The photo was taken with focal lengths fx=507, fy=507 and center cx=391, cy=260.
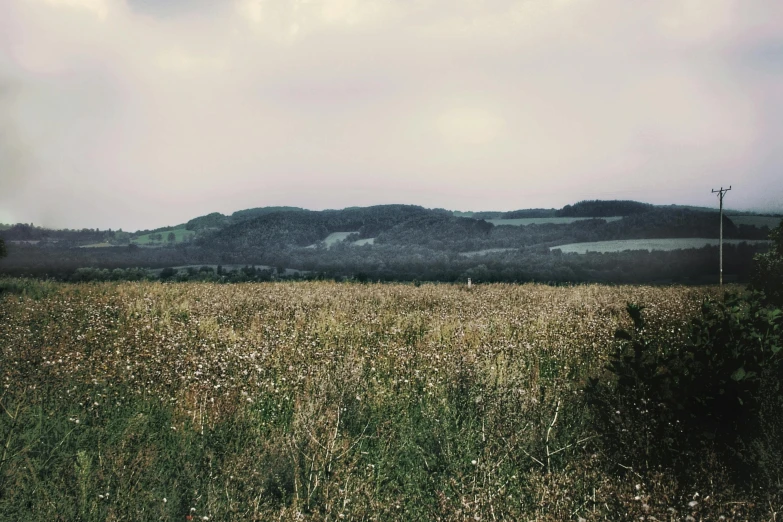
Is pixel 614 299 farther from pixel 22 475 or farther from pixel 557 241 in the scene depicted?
pixel 557 241

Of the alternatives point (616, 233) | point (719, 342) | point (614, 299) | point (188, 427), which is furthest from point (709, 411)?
point (616, 233)

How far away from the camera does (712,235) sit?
1433 inches

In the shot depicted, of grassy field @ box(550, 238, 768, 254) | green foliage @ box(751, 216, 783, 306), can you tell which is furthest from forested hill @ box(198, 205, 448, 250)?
green foliage @ box(751, 216, 783, 306)

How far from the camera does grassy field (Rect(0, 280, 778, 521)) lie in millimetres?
3504

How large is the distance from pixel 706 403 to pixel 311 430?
3.36 m

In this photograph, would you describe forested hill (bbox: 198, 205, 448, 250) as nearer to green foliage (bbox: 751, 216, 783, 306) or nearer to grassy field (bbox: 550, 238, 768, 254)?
grassy field (bbox: 550, 238, 768, 254)

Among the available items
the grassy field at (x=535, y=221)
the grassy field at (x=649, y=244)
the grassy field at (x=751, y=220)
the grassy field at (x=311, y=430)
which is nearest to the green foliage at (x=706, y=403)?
the grassy field at (x=311, y=430)

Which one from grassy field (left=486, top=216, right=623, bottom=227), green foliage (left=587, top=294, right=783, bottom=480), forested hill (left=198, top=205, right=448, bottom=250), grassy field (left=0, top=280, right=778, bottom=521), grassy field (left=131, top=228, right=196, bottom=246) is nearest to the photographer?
grassy field (left=0, top=280, right=778, bottom=521)

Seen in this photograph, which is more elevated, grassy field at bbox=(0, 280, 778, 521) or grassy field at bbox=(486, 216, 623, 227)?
grassy field at bbox=(486, 216, 623, 227)

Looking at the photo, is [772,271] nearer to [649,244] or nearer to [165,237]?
[649,244]

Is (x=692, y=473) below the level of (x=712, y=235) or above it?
below

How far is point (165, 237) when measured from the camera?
44.8 m

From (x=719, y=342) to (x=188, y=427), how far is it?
4.90m

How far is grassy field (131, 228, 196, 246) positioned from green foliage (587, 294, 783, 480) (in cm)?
3578
